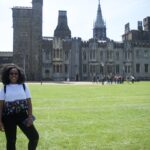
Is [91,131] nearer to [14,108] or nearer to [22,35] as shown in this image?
[14,108]

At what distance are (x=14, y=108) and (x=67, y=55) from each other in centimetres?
8552

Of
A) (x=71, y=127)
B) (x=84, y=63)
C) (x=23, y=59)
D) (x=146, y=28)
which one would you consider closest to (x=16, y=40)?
(x=23, y=59)

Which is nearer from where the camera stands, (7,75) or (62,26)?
(7,75)

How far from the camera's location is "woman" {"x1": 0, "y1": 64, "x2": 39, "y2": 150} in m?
7.48

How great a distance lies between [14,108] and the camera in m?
7.50

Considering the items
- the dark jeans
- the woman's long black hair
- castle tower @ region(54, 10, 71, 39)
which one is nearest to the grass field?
the dark jeans

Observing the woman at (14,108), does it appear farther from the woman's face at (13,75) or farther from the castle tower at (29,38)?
the castle tower at (29,38)

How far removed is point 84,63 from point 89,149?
84831 mm

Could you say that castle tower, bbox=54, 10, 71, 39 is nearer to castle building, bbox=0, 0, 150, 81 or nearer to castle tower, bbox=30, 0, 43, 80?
castle building, bbox=0, 0, 150, 81

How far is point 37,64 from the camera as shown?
88438mm

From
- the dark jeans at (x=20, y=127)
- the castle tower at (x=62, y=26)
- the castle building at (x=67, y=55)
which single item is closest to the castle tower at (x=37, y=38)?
the castle building at (x=67, y=55)

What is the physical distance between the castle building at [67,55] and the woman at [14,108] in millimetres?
79205

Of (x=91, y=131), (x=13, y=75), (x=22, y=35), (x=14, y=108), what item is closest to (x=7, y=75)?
(x=13, y=75)

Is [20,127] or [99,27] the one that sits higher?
[99,27]
